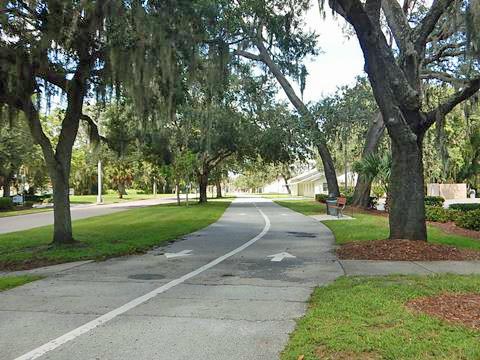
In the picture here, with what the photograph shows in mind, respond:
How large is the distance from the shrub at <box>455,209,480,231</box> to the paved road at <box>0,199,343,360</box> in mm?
8514

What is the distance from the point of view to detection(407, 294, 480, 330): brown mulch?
5.11 meters

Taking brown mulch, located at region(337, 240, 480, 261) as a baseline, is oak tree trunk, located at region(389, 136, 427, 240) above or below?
above

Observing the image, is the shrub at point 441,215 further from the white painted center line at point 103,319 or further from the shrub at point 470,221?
the white painted center line at point 103,319

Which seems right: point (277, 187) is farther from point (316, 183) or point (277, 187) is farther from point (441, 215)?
point (441, 215)

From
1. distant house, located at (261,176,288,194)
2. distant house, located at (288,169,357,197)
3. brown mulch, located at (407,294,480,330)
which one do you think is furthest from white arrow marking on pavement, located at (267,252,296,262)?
distant house, located at (261,176,288,194)

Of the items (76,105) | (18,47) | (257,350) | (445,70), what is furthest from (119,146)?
(445,70)

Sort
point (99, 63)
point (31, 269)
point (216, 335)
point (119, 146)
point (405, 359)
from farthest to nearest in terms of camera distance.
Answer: point (119, 146) → point (99, 63) → point (31, 269) → point (216, 335) → point (405, 359)

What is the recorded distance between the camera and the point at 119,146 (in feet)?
49.2

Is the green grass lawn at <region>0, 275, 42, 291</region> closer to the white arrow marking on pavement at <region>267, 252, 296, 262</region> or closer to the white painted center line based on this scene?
the white painted center line

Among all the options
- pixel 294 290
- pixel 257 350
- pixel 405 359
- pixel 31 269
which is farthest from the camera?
pixel 31 269

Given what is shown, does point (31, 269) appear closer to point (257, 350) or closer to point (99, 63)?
point (99, 63)

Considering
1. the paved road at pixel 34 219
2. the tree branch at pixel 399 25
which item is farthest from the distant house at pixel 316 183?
the tree branch at pixel 399 25

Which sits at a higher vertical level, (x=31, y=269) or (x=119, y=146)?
(x=119, y=146)

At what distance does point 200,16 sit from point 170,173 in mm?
26046
